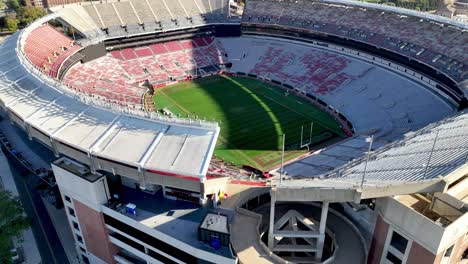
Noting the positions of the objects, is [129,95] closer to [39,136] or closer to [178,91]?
[178,91]

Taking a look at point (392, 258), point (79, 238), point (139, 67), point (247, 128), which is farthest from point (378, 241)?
point (139, 67)

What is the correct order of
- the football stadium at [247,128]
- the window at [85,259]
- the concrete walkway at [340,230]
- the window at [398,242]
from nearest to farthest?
the window at [398,242], the football stadium at [247,128], the concrete walkway at [340,230], the window at [85,259]

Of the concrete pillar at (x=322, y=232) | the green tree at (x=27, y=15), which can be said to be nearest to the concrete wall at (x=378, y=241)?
the concrete pillar at (x=322, y=232)

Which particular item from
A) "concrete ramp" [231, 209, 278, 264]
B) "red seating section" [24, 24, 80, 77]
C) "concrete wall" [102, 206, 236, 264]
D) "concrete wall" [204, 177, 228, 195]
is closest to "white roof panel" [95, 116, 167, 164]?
"concrete wall" [102, 206, 236, 264]

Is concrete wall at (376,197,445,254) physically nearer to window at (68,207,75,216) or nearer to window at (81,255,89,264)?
window at (68,207,75,216)

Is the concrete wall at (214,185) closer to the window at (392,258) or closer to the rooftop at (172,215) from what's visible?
the rooftop at (172,215)

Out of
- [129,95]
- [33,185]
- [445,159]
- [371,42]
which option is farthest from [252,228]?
[371,42]
